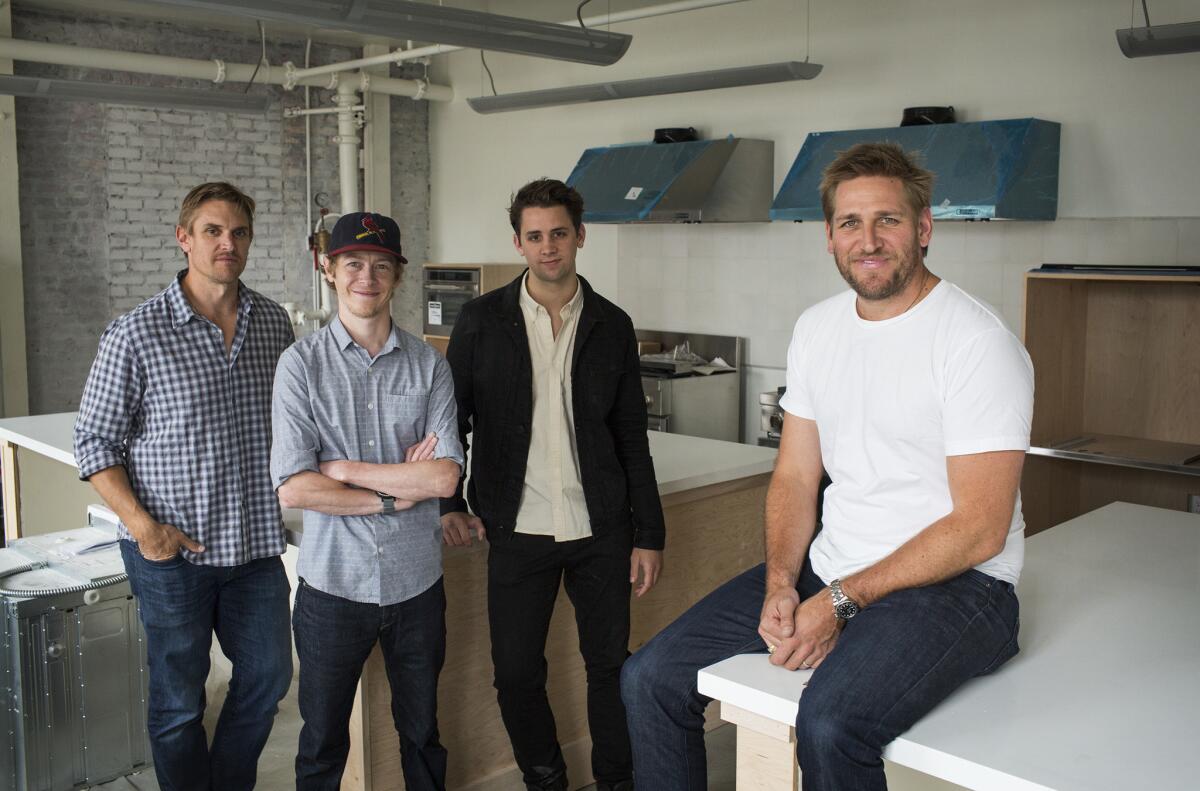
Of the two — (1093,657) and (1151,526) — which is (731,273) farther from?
(1093,657)

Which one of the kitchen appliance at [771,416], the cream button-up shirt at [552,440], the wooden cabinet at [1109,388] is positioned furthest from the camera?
the kitchen appliance at [771,416]

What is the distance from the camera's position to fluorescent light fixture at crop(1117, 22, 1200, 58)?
3.70 metres

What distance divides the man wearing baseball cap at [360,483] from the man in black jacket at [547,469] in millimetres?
285

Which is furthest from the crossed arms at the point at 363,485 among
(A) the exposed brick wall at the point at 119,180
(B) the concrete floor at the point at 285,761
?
(A) the exposed brick wall at the point at 119,180

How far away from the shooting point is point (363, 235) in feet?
7.73

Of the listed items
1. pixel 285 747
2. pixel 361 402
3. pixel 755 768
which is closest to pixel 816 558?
pixel 755 768

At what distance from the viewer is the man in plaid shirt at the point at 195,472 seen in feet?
7.98

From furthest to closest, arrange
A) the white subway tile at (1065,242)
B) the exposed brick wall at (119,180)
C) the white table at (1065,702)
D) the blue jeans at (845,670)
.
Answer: the exposed brick wall at (119,180), the white subway tile at (1065,242), the blue jeans at (845,670), the white table at (1065,702)

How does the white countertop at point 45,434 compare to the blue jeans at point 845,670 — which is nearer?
the blue jeans at point 845,670

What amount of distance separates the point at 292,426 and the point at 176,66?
5678 mm

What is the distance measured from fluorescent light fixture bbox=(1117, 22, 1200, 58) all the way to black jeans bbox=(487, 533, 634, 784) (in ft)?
8.52

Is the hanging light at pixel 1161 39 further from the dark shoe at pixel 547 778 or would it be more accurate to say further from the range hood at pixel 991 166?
the dark shoe at pixel 547 778

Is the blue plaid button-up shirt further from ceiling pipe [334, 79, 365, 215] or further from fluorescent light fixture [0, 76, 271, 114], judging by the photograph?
ceiling pipe [334, 79, 365, 215]

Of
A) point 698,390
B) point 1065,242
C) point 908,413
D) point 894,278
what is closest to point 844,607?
point 908,413
